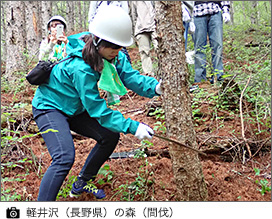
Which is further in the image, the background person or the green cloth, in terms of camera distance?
the background person

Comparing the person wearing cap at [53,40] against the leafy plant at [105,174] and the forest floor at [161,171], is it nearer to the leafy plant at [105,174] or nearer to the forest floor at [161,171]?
the forest floor at [161,171]

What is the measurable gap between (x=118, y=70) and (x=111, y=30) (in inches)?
17.8

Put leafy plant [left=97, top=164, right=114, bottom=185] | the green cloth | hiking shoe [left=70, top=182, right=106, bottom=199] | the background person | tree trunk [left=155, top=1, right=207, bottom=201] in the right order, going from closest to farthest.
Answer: tree trunk [left=155, top=1, right=207, bottom=201] → the green cloth → hiking shoe [left=70, top=182, right=106, bottom=199] → leafy plant [left=97, top=164, right=114, bottom=185] → the background person

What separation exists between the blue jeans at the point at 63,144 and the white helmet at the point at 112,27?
0.73 meters

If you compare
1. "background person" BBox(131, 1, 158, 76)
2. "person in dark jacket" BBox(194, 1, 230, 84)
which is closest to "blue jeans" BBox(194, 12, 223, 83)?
"person in dark jacket" BBox(194, 1, 230, 84)

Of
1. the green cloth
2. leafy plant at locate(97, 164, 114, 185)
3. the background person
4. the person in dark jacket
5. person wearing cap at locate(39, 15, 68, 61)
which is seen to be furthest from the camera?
the background person

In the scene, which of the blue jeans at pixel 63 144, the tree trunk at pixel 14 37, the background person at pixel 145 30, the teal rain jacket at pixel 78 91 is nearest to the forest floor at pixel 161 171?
the blue jeans at pixel 63 144

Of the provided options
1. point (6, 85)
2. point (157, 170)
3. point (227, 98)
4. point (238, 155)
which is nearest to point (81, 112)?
point (157, 170)

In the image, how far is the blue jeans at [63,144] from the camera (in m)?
2.06

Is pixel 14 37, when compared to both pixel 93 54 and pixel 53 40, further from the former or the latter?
pixel 93 54

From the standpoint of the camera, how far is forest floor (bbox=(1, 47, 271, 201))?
8.15 feet

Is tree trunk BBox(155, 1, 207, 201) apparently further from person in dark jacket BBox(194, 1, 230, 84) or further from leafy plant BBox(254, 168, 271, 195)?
person in dark jacket BBox(194, 1, 230, 84)

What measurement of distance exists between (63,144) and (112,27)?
0.97 meters

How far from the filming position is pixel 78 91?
2.11m
